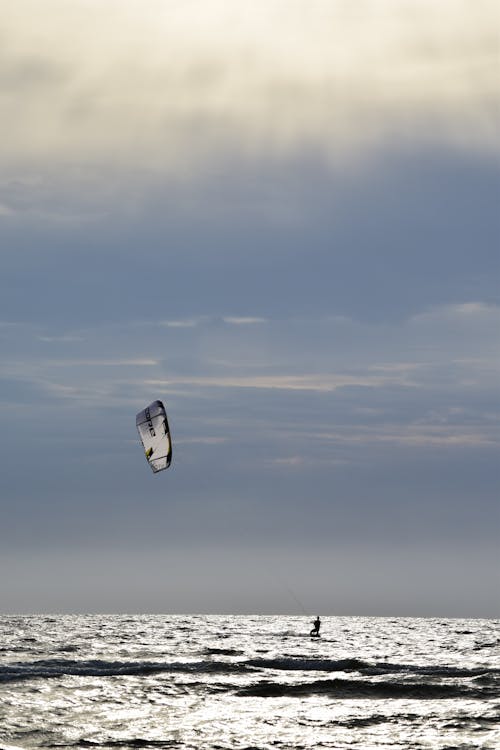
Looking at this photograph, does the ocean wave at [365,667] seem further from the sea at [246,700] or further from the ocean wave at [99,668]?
the ocean wave at [99,668]

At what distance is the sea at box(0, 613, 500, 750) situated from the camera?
38281mm

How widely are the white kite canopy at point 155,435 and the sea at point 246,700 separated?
13722mm

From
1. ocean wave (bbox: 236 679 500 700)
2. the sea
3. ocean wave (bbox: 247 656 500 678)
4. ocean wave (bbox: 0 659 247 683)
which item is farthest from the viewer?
ocean wave (bbox: 247 656 500 678)

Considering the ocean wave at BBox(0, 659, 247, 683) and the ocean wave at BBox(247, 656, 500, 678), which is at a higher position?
the ocean wave at BBox(247, 656, 500, 678)

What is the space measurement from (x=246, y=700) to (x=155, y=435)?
17260mm

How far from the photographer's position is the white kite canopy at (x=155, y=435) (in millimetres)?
56000

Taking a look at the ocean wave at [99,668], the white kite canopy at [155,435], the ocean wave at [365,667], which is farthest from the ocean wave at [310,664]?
the white kite canopy at [155,435]

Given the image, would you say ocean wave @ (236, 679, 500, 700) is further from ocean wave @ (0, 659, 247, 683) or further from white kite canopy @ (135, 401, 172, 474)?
white kite canopy @ (135, 401, 172, 474)

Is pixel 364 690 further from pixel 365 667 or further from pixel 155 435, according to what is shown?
pixel 155 435

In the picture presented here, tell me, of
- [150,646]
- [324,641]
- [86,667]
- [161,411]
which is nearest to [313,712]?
[161,411]

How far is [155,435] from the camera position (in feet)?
189

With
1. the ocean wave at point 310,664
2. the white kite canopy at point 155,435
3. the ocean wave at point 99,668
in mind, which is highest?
the white kite canopy at point 155,435

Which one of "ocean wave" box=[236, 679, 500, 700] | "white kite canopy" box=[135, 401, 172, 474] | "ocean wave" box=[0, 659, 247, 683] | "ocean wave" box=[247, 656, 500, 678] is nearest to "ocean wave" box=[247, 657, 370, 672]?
"ocean wave" box=[247, 656, 500, 678]

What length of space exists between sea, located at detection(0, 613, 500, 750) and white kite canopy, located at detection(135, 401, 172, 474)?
1372cm
